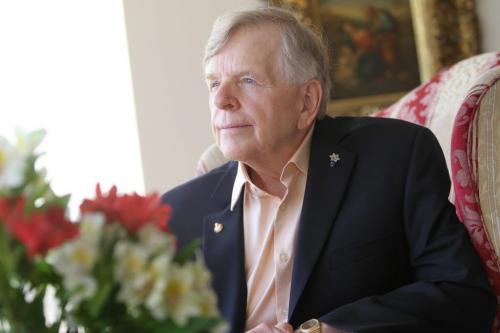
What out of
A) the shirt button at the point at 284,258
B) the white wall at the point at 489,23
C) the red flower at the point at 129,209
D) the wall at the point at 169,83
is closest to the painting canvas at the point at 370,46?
the white wall at the point at 489,23

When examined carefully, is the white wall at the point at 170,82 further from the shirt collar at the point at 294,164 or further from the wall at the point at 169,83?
the shirt collar at the point at 294,164

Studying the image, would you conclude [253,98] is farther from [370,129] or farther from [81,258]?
[81,258]

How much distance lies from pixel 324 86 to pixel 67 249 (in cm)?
157

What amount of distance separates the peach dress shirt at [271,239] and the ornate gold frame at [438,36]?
209cm

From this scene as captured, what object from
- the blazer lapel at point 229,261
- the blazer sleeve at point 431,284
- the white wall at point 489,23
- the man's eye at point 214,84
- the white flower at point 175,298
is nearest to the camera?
the white flower at point 175,298

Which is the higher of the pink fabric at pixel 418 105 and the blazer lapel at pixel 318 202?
Result: the pink fabric at pixel 418 105

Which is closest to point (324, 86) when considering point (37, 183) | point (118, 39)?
point (37, 183)

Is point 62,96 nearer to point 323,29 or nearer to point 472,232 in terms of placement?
point 323,29

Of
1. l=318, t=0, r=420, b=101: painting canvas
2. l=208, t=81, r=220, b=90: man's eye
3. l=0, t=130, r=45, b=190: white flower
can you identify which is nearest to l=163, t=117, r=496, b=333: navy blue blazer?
l=208, t=81, r=220, b=90: man's eye

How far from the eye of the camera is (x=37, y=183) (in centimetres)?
92

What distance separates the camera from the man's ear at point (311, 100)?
223 cm

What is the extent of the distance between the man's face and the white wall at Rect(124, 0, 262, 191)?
162 centimetres

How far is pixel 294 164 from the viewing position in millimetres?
2127

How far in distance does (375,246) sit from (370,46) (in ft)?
8.20
